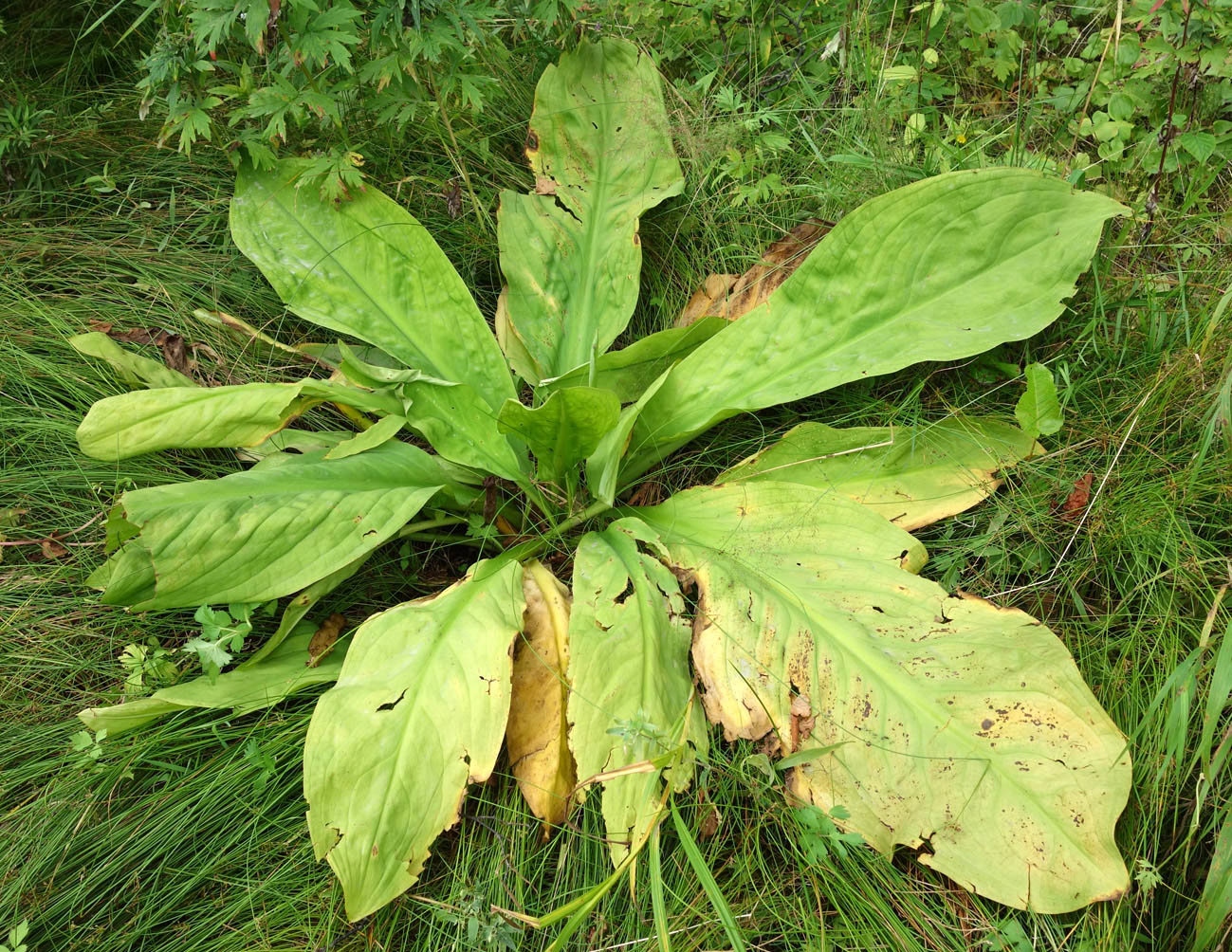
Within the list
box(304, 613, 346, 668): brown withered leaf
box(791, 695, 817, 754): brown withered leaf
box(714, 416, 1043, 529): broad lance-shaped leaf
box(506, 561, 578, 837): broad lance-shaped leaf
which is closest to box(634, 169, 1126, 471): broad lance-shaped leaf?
box(714, 416, 1043, 529): broad lance-shaped leaf

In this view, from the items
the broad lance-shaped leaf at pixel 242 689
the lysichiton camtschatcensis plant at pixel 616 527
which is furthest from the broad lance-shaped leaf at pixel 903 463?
the broad lance-shaped leaf at pixel 242 689

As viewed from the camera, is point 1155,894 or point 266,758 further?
point 266,758

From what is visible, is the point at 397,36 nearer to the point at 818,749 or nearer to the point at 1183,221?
the point at 818,749

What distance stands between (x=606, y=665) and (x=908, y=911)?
60 centimetres

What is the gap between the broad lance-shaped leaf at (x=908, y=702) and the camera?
138cm

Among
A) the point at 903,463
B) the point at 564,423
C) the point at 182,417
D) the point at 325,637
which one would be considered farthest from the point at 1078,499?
the point at 182,417

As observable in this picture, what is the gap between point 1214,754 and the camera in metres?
1.36

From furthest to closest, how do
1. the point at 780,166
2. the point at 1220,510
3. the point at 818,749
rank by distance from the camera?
1. the point at 780,166
2. the point at 1220,510
3. the point at 818,749

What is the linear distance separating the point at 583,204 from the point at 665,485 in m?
0.68

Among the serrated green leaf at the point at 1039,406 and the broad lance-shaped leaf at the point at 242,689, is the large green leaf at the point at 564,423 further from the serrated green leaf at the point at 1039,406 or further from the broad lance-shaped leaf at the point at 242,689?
the serrated green leaf at the point at 1039,406

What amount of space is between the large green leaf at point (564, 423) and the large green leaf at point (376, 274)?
0.23m

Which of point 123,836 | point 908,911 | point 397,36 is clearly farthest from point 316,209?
point 908,911

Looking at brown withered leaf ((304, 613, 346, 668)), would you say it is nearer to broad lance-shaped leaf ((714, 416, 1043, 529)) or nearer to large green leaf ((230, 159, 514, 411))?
large green leaf ((230, 159, 514, 411))

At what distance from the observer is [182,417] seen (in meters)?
1.69
